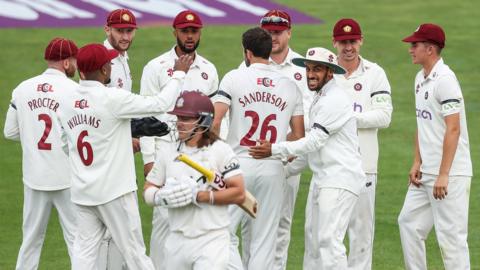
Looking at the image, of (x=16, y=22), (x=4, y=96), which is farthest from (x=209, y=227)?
(x=16, y=22)

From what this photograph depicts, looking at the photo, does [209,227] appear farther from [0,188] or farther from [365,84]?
[0,188]

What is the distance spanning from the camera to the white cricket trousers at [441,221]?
406 inches

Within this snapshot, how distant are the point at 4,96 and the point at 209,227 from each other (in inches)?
417

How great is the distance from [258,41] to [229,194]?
6.96 feet

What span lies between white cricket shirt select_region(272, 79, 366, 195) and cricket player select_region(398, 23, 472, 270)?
654 mm

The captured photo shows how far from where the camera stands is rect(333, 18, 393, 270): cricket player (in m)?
10.9

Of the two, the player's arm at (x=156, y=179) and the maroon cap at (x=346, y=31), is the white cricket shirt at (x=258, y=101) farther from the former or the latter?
the player's arm at (x=156, y=179)

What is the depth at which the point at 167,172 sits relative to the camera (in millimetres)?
8617

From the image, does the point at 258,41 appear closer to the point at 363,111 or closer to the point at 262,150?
the point at 262,150

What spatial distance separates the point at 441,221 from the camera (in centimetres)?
1038

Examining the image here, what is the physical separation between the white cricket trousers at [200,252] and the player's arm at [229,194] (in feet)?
0.82

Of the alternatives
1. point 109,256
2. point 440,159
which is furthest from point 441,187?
point 109,256

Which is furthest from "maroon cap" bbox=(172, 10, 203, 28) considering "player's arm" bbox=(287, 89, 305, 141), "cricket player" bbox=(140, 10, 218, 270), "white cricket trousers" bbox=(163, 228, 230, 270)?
"white cricket trousers" bbox=(163, 228, 230, 270)

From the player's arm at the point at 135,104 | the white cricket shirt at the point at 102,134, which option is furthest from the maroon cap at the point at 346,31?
the player's arm at the point at 135,104
